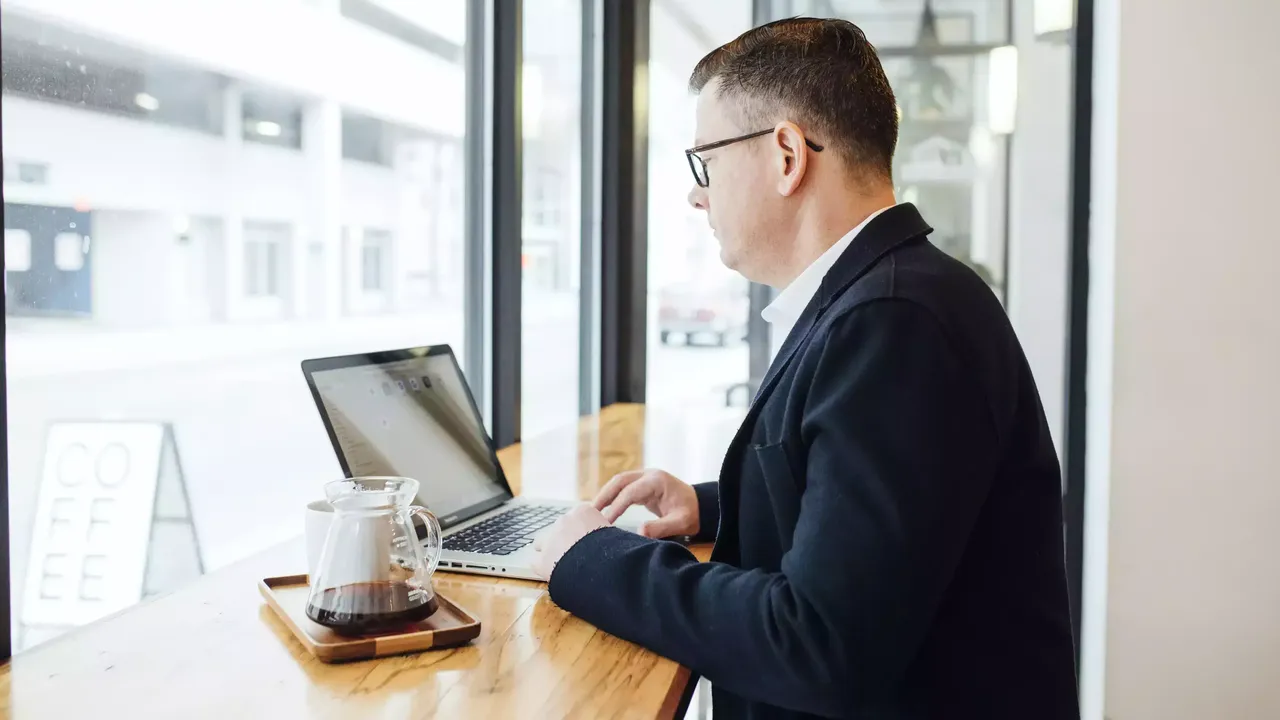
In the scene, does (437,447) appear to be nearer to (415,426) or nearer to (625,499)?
(415,426)

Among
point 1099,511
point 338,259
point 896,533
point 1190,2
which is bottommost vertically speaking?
point 1099,511

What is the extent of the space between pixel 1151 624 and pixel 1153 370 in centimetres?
57

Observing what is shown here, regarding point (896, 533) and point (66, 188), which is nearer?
point (896, 533)

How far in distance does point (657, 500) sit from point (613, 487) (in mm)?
69

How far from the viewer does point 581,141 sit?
3.04 metres

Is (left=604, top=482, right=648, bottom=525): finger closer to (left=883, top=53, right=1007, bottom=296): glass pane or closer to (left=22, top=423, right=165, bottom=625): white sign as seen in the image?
(left=22, top=423, right=165, bottom=625): white sign

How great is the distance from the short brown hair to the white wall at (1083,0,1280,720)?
140cm

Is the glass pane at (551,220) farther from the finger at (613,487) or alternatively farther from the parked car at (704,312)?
the finger at (613,487)

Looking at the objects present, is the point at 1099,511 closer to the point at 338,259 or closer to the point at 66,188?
the point at 338,259

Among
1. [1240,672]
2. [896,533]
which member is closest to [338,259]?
[896,533]

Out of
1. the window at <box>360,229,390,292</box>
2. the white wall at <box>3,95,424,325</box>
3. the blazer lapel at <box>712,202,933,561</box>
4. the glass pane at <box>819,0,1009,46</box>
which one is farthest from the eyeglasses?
the glass pane at <box>819,0,1009,46</box>

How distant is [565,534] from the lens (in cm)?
116

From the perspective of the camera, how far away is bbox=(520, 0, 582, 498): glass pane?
254 centimetres

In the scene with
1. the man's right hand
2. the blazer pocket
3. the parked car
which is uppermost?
the parked car
